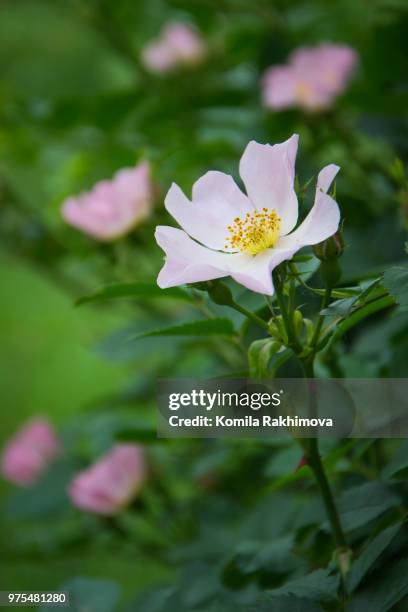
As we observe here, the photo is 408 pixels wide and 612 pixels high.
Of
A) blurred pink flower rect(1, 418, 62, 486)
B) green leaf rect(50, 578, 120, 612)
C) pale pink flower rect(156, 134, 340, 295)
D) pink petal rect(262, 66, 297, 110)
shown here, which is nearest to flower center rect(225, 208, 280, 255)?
pale pink flower rect(156, 134, 340, 295)

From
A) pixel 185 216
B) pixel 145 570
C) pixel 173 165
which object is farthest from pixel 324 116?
pixel 145 570

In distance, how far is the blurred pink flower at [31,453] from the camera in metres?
0.98

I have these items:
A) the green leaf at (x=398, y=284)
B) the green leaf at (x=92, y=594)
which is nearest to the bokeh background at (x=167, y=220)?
the green leaf at (x=92, y=594)

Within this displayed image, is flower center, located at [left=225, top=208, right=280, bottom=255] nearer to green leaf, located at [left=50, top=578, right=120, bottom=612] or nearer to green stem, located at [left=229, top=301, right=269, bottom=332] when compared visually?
green stem, located at [left=229, top=301, right=269, bottom=332]

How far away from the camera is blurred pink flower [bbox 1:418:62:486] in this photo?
0.98 m

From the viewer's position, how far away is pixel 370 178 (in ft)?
2.66

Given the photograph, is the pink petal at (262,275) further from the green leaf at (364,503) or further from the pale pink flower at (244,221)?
the green leaf at (364,503)

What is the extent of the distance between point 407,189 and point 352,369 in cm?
12

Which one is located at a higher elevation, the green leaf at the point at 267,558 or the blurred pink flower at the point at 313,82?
the blurred pink flower at the point at 313,82

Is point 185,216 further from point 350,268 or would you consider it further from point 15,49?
point 15,49

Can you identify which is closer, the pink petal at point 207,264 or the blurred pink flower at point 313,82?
the pink petal at point 207,264

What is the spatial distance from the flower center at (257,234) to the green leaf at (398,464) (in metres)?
0.12

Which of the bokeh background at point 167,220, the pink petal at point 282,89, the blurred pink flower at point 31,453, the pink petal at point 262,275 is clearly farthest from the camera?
the blurred pink flower at point 31,453

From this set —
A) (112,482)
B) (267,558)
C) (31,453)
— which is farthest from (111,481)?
(267,558)
